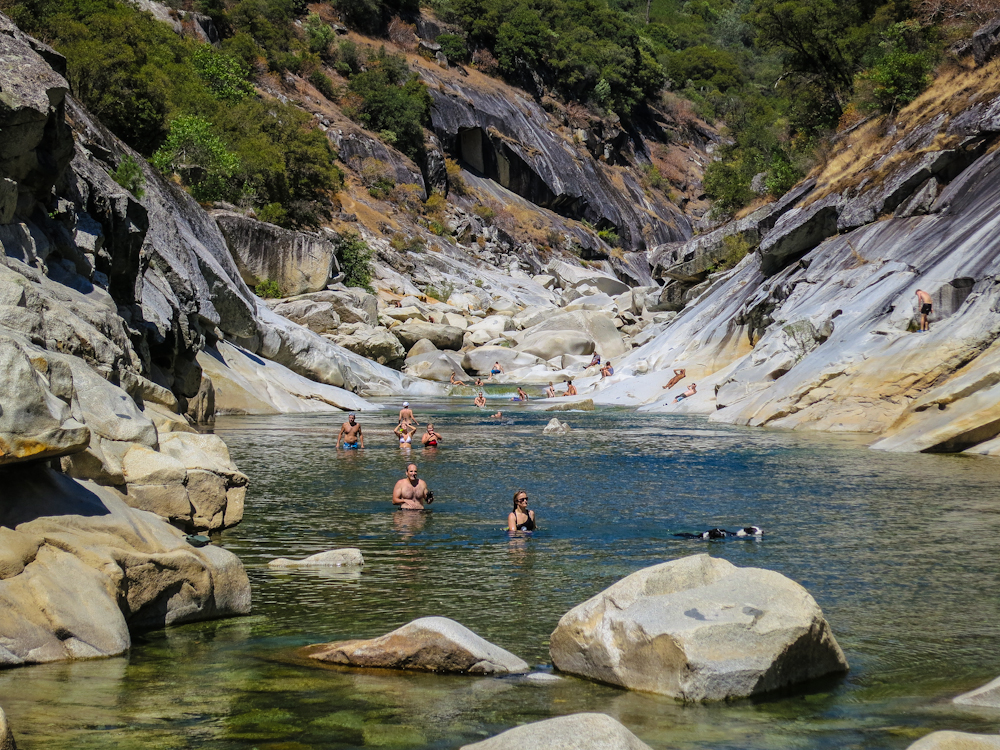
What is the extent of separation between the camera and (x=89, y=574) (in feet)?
23.2

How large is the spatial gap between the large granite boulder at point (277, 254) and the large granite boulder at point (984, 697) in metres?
39.7

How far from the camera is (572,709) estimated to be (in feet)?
20.5

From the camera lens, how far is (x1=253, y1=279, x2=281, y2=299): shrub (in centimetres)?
4562

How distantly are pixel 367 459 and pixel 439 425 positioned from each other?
8665 mm

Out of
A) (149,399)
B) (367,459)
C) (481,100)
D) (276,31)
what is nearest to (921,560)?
(367,459)

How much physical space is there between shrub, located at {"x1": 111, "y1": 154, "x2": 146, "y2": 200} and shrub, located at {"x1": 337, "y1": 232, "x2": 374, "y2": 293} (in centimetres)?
2697

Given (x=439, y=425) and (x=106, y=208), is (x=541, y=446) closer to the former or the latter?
(x=439, y=425)

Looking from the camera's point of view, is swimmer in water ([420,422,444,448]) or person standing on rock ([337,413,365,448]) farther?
swimmer in water ([420,422,444,448])

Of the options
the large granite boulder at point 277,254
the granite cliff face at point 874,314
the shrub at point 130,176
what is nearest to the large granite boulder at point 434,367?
the large granite boulder at point 277,254

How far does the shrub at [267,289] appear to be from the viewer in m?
45.6

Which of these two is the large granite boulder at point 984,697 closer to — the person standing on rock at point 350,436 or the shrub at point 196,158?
the person standing on rock at point 350,436

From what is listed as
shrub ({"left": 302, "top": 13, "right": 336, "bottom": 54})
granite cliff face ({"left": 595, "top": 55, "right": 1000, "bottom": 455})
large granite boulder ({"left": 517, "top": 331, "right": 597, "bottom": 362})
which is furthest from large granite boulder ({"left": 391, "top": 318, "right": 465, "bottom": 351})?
shrub ({"left": 302, "top": 13, "right": 336, "bottom": 54})

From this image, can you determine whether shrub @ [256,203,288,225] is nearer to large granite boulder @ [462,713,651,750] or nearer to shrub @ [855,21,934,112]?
shrub @ [855,21,934,112]

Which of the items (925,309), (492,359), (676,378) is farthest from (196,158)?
(925,309)
